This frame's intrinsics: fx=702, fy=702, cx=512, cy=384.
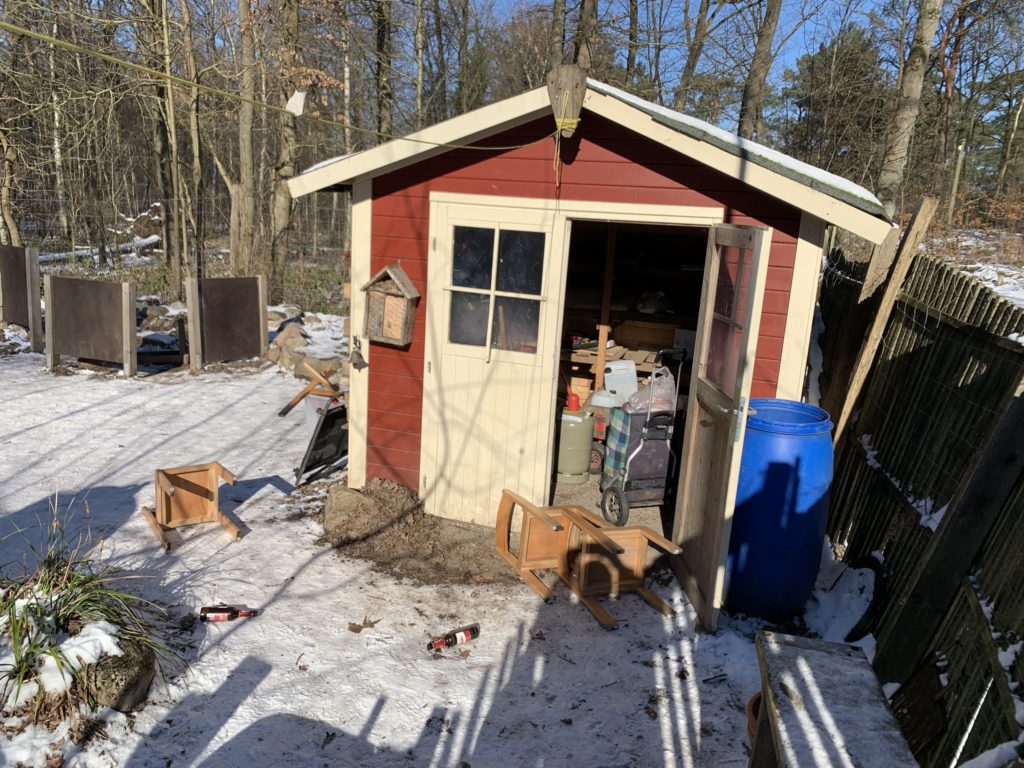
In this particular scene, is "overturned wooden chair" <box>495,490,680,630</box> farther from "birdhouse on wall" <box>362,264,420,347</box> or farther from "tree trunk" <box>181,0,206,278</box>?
"tree trunk" <box>181,0,206,278</box>

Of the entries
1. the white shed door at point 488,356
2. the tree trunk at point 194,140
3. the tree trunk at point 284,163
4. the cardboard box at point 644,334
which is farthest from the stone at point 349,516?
the tree trunk at point 194,140

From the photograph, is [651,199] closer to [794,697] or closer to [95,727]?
[794,697]

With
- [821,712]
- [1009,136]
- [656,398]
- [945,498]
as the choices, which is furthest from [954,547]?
[1009,136]

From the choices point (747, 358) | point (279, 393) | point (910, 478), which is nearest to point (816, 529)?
point (910, 478)

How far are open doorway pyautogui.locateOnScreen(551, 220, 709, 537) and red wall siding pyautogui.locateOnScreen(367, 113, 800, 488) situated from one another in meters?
1.23

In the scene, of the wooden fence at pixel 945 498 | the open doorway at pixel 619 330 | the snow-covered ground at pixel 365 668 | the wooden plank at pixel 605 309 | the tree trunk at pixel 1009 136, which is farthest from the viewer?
the tree trunk at pixel 1009 136

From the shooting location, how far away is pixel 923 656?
320 cm

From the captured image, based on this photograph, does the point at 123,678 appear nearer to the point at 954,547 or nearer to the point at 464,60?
the point at 954,547

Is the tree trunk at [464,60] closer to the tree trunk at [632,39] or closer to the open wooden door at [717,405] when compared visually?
the tree trunk at [632,39]

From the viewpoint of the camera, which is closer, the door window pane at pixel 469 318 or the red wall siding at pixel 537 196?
the red wall siding at pixel 537 196

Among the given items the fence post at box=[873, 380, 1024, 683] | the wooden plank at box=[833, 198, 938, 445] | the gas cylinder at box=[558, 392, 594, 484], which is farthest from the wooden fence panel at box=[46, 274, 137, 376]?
the fence post at box=[873, 380, 1024, 683]

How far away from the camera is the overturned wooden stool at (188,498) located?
4.75 meters

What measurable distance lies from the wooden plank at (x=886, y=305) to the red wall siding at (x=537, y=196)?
0.84 m

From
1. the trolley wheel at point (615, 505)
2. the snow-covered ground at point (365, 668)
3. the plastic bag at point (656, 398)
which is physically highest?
the plastic bag at point (656, 398)
